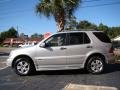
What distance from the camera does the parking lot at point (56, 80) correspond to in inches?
372

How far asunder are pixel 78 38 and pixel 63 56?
105cm

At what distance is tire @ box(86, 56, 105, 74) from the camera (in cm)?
1187

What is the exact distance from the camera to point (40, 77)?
37.6 ft

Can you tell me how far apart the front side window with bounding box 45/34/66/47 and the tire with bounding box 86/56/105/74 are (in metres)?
1.39

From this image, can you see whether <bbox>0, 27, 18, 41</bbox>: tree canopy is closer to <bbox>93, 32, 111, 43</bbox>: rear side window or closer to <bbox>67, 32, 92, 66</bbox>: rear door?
<bbox>93, 32, 111, 43</bbox>: rear side window

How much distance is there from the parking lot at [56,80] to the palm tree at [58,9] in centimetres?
1286

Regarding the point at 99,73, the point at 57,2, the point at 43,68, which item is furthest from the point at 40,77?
the point at 57,2

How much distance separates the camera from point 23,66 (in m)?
12.0

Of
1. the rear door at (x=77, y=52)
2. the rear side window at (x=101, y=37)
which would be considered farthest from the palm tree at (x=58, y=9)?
the rear door at (x=77, y=52)

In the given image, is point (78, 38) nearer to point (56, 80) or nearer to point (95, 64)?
point (95, 64)

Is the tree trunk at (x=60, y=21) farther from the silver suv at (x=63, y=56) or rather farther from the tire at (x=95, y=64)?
the tire at (x=95, y=64)

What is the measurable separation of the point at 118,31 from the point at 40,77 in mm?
92355

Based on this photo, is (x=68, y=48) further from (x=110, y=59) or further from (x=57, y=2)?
(x=57, y=2)

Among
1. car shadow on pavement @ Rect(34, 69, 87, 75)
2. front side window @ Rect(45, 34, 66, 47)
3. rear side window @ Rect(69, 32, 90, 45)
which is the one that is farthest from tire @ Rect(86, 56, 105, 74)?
front side window @ Rect(45, 34, 66, 47)
